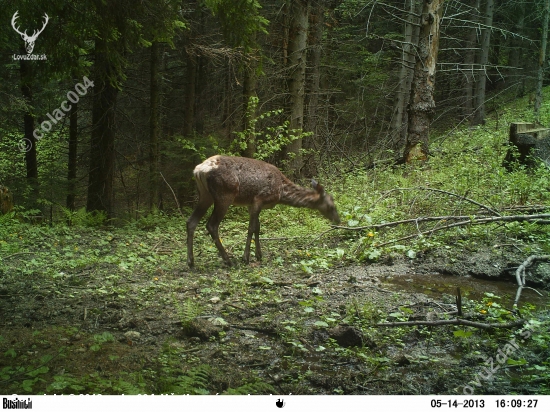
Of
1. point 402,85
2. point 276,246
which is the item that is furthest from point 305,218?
point 402,85

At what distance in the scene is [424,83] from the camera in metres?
12.4

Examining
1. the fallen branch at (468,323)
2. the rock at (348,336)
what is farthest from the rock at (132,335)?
the fallen branch at (468,323)

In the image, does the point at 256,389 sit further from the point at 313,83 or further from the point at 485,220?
the point at 313,83

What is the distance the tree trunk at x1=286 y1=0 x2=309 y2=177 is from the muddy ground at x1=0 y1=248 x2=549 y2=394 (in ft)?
22.0

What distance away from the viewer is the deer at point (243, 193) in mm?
8102

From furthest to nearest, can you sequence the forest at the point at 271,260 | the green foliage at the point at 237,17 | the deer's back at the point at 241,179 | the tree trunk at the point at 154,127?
1. the tree trunk at the point at 154,127
2. the deer's back at the point at 241,179
3. the green foliage at the point at 237,17
4. the forest at the point at 271,260

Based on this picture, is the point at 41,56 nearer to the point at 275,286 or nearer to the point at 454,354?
the point at 275,286

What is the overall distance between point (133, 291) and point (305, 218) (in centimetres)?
531
